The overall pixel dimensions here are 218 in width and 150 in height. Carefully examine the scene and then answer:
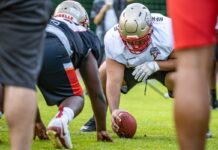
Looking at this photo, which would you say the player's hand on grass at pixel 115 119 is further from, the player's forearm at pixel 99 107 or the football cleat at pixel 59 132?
the football cleat at pixel 59 132

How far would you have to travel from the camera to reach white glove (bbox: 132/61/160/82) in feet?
21.3

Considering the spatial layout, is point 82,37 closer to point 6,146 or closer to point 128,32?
point 128,32

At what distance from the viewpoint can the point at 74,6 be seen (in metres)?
6.10

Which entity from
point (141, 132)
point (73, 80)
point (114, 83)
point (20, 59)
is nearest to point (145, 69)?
point (114, 83)

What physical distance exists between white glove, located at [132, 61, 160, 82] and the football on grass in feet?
1.39

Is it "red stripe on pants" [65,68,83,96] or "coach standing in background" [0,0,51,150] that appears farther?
"red stripe on pants" [65,68,83,96]

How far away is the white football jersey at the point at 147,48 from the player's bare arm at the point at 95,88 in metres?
0.71

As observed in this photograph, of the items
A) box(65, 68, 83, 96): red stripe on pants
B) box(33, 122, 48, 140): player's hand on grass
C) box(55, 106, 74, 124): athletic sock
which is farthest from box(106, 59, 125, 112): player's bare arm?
box(55, 106, 74, 124): athletic sock

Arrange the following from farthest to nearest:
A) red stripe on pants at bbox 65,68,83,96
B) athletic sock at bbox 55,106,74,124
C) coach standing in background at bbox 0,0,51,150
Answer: red stripe on pants at bbox 65,68,83,96 → athletic sock at bbox 55,106,74,124 → coach standing in background at bbox 0,0,51,150

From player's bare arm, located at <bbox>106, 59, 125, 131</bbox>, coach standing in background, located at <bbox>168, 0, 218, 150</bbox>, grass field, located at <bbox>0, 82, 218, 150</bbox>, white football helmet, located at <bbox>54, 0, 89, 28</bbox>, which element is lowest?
grass field, located at <bbox>0, 82, 218, 150</bbox>

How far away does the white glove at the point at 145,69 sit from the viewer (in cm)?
650

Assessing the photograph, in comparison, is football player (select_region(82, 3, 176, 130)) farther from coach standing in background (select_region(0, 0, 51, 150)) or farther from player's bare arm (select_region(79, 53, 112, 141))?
coach standing in background (select_region(0, 0, 51, 150))

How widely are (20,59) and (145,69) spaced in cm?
322

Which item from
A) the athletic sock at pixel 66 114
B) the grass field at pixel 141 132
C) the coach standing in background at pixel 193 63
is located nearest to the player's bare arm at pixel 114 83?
the grass field at pixel 141 132
